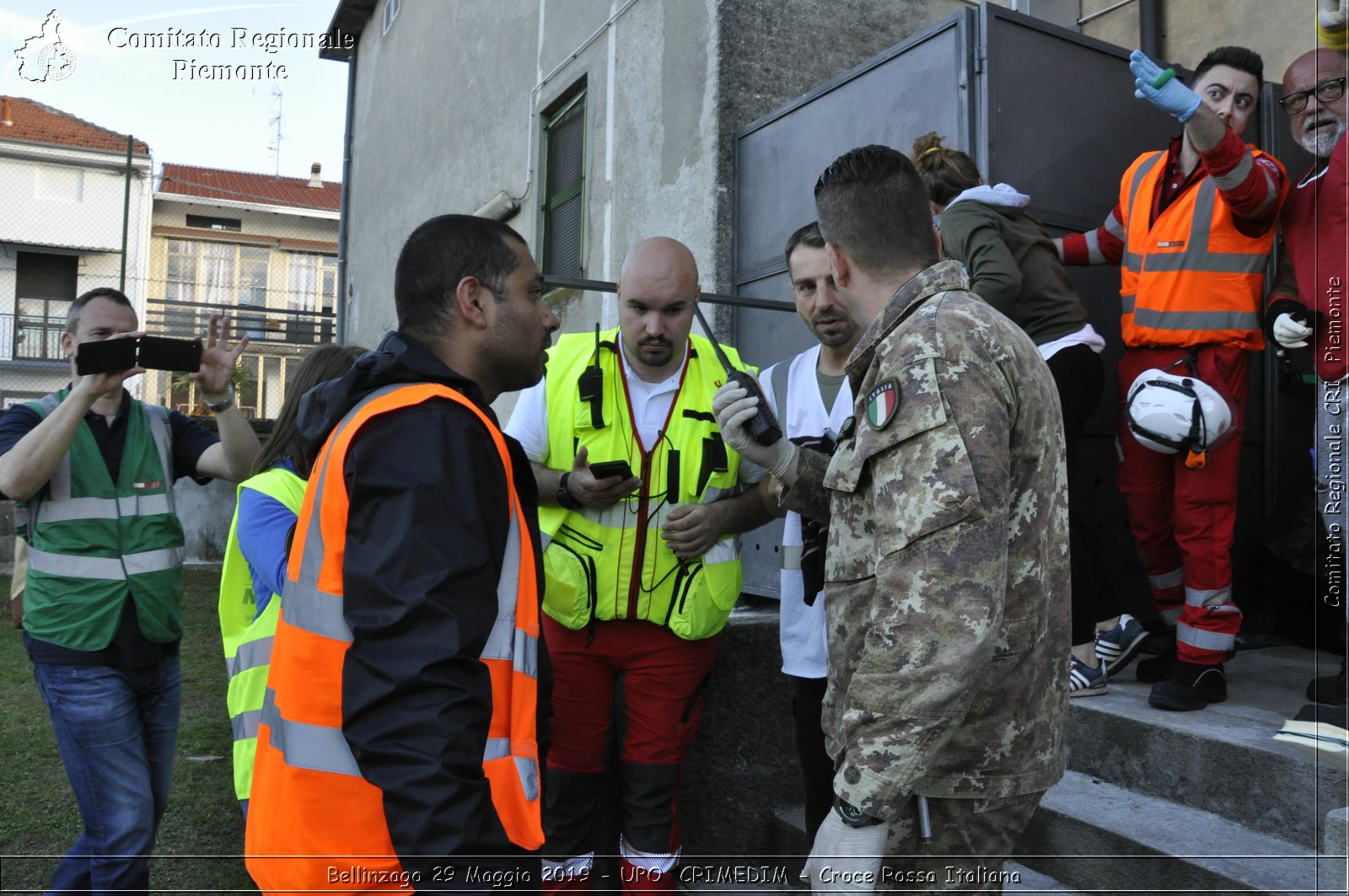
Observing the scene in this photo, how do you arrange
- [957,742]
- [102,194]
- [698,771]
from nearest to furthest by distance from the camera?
[957,742]
[698,771]
[102,194]

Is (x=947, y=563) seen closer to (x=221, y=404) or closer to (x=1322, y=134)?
(x=1322, y=134)

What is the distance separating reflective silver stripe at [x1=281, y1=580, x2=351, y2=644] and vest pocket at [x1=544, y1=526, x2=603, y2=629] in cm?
133

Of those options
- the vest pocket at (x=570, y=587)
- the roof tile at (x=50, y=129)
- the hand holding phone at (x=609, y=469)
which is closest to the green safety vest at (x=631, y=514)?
the vest pocket at (x=570, y=587)

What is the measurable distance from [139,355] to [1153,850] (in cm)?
336

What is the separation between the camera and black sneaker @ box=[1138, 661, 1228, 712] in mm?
3145

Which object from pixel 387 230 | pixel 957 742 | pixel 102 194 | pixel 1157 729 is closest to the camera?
pixel 957 742

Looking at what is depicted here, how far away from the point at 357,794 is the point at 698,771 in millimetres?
2430

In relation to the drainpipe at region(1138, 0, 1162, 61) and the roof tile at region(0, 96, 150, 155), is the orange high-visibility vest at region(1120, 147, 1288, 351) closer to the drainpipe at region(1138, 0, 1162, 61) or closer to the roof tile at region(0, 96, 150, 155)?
the drainpipe at region(1138, 0, 1162, 61)

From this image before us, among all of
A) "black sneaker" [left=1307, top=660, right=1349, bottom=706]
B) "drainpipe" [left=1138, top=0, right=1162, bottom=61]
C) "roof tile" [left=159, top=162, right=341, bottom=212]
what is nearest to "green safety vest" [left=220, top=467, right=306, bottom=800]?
"black sneaker" [left=1307, top=660, right=1349, bottom=706]

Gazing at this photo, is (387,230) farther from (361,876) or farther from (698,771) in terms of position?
(361,876)

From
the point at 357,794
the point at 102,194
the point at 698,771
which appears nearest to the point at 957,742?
the point at 357,794

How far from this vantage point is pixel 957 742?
5.82 ft

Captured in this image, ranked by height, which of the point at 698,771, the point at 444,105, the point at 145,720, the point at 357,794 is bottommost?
the point at 698,771

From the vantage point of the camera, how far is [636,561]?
3.03 meters
